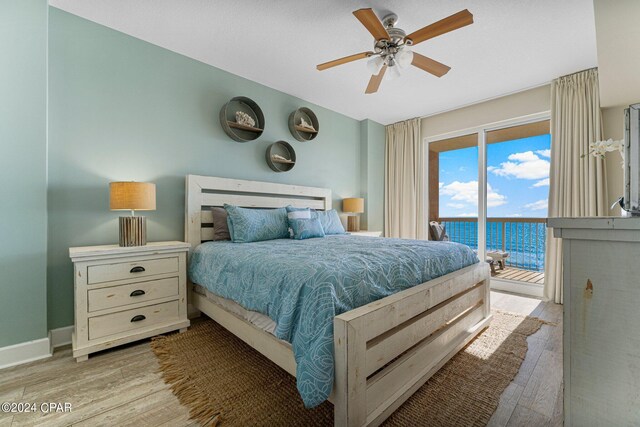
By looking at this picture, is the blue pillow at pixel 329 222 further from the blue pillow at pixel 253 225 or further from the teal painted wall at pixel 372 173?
the teal painted wall at pixel 372 173

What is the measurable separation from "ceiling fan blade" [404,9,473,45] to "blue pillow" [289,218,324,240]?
73.7 inches

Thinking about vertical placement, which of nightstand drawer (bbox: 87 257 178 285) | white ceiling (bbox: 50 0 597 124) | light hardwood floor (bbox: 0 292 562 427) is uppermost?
white ceiling (bbox: 50 0 597 124)

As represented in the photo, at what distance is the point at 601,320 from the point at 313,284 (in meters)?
0.99

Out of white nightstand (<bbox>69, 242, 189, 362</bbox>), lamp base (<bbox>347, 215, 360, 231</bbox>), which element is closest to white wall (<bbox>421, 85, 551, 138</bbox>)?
lamp base (<bbox>347, 215, 360, 231</bbox>)

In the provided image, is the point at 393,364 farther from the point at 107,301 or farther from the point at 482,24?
the point at 482,24

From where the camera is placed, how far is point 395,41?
2256 mm

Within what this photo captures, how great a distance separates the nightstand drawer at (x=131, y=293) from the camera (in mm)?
1994

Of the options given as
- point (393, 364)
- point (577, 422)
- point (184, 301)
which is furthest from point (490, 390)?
point (184, 301)

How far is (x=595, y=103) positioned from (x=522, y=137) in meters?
1.02

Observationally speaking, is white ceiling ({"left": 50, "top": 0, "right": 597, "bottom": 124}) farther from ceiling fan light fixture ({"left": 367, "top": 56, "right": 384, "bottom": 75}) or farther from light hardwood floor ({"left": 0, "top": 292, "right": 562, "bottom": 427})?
light hardwood floor ({"left": 0, "top": 292, "right": 562, "bottom": 427})

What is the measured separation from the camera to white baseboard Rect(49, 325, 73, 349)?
7.06 feet

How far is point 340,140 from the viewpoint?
4527mm

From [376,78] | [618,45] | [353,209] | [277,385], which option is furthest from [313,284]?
[353,209]

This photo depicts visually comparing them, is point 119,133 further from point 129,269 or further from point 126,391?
point 126,391
